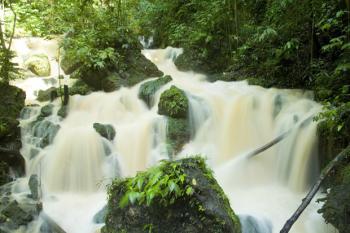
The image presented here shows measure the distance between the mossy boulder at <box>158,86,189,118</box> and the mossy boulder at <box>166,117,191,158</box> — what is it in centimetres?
14


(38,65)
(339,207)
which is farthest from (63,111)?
(339,207)

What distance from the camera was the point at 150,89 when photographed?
943 centimetres

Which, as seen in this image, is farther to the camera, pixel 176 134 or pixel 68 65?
pixel 68 65

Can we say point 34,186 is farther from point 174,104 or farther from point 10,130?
point 174,104

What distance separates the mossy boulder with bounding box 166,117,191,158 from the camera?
7740mm

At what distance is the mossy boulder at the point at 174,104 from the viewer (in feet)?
27.0

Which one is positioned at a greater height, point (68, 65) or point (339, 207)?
point (68, 65)

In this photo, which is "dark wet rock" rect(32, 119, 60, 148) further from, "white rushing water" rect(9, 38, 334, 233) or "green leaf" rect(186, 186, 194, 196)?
"green leaf" rect(186, 186, 194, 196)

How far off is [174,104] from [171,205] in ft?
16.3

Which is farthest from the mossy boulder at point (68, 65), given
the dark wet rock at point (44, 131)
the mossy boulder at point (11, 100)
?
the dark wet rock at point (44, 131)

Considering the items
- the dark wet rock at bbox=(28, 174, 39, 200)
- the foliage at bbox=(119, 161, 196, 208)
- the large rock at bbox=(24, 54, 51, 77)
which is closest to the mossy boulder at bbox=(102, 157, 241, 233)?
the foliage at bbox=(119, 161, 196, 208)

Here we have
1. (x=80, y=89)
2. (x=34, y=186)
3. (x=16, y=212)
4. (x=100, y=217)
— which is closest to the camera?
(x=16, y=212)

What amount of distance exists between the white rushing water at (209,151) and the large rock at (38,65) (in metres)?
2.73

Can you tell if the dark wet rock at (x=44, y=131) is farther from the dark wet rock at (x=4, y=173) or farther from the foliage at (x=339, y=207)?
the foliage at (x=339, y=207)
